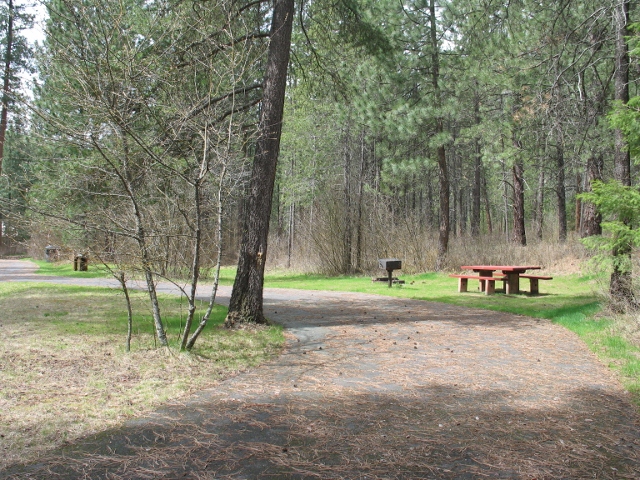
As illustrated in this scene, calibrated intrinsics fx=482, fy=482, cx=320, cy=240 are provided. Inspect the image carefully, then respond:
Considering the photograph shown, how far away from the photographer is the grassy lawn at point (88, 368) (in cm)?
345

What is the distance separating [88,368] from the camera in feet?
16.1

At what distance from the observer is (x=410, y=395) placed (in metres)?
4.38

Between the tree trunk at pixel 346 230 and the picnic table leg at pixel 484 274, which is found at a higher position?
the tree trunk at pixel 346 230

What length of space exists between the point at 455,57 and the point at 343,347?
1404 centimetres

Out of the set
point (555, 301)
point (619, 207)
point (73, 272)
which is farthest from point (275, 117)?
point (73, 272)

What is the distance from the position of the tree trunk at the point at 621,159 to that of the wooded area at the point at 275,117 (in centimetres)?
4

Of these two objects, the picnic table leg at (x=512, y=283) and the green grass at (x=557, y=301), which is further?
the picnic table leg at (x=512, y=283)

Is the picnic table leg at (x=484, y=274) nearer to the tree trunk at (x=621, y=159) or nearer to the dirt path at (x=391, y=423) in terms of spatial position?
the tree trunk at (x=621, y=159)

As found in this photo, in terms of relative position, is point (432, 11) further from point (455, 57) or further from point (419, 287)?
point (419, 287)

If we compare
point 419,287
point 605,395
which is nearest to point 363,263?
point 419,287

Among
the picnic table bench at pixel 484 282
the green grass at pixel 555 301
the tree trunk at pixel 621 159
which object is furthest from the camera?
the picnic table bench at pixel 484 282

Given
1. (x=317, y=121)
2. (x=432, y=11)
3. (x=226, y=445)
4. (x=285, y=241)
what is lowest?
(x=226, y=445)

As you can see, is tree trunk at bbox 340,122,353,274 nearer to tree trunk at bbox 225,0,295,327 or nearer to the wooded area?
the wooded area

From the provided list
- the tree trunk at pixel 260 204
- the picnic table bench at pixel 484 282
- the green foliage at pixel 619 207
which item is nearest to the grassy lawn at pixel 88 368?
the tree trunk at pixel 260 204
